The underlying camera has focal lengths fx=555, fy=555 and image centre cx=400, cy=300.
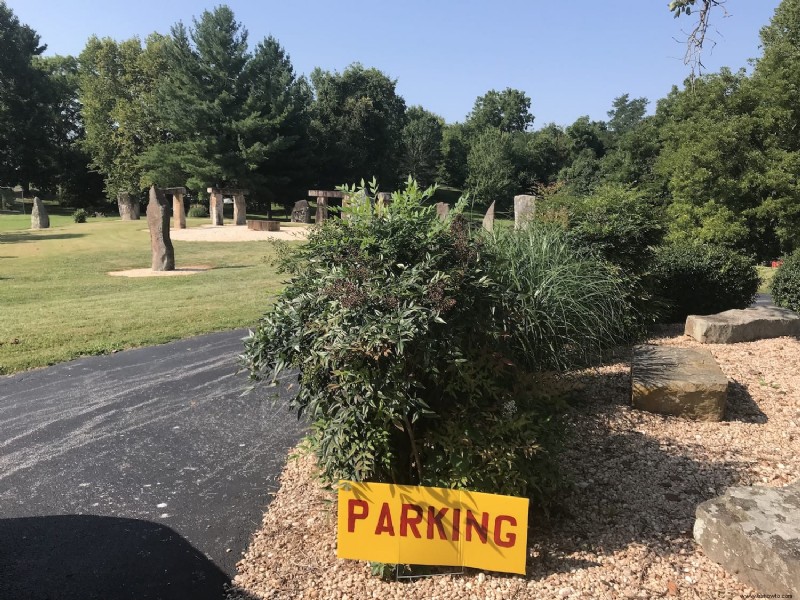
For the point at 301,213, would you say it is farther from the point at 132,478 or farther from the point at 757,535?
the point at 757,535

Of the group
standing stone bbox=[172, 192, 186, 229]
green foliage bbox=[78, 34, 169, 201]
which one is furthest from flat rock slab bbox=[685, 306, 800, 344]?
green foliage bbox=[78, 34, 169, 201]

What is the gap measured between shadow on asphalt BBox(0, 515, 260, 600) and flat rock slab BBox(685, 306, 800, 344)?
5.38 metres

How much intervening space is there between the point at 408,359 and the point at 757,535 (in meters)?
1.72

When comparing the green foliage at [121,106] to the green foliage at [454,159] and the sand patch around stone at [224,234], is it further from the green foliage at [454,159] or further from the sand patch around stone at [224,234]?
the green foliage at [454,159]

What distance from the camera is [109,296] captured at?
11375mm

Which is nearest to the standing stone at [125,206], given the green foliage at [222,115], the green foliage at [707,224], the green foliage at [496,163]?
the green foliage at [222,115]

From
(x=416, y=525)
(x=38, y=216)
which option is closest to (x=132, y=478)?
(x=416, y=525)

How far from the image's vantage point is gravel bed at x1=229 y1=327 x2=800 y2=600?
2.50 metres

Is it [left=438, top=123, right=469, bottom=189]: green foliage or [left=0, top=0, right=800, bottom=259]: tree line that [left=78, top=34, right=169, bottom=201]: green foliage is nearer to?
[left=0, top=0, right=800, bottom=259]: tree line

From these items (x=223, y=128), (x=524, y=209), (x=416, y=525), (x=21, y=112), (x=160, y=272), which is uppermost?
(x=21, y=112)

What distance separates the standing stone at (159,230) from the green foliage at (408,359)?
12562mm

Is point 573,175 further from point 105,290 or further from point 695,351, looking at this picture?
point 695,351

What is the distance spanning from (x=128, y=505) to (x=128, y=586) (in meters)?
0.82

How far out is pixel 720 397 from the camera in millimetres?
4129
